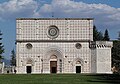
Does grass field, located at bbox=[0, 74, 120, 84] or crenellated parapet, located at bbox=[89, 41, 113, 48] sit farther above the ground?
crenellated parapet, located at bbox=[89, 41, 113, 48]

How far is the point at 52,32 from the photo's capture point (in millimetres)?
70438

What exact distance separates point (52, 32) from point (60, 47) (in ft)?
9.09

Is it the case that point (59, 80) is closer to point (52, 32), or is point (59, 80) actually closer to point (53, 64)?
point (52, 32)

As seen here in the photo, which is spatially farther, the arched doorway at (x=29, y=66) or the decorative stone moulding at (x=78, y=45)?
the arched doorway at (x=29, y=66)

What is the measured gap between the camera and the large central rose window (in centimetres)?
7044

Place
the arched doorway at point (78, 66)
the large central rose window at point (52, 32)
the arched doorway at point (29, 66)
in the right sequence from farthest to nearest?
the large central rose window at point (52, 32) → the arched doorway at point (29, 66) → the arched doorway at point (78, 66)

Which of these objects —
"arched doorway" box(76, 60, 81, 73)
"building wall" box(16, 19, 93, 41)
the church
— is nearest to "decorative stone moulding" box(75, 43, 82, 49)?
the church

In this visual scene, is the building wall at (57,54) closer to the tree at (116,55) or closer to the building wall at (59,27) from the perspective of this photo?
the building wall at (59,27)

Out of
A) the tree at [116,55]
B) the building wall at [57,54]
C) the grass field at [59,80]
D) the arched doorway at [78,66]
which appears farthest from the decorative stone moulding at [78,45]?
the grass field at [59,80]

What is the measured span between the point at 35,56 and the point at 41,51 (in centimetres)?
129

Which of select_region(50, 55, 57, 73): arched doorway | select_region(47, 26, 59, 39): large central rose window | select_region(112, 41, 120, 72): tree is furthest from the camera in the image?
select_region(112, 41, 120, 72): tree

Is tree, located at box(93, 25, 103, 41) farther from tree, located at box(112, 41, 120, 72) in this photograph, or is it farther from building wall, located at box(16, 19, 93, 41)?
building wall, located at box(16, 19, 93, 41)

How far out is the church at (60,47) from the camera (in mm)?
70000

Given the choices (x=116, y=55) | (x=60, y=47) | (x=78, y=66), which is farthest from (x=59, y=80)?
(x=116, y=55)
